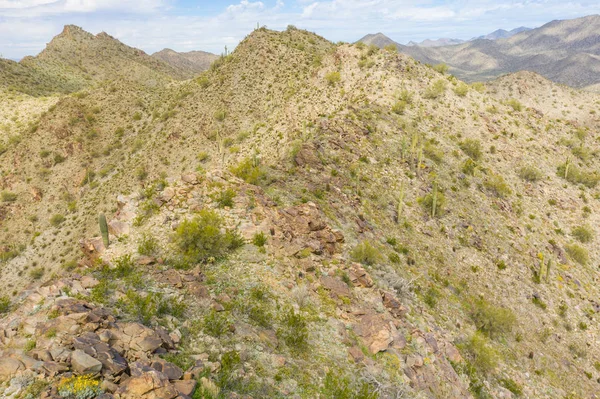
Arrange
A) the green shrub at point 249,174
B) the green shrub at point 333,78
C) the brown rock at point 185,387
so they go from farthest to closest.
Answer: the green shrub at point 333,78 < the green shrub at point 249,174 < the brown rock at point 185,387

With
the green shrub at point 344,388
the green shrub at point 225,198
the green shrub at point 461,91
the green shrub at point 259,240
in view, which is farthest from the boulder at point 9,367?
the green shrub at point 461,91

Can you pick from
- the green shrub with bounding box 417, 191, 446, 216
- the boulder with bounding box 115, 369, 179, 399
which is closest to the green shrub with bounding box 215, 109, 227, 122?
the green shrub with bounding box 417, 191, 446, 216

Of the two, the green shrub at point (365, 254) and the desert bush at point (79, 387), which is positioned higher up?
the desert bush at point (79, 387)

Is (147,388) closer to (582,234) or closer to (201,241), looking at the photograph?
(201,241)

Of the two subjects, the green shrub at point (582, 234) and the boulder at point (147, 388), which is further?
the green shrub at point (582, 234)

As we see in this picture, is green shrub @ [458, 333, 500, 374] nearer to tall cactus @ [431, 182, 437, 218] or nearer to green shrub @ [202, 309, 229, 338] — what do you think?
tall cactus @ [431, 182, 437, 218]

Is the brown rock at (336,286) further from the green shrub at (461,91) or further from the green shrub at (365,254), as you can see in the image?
the green shrub at (461,91)

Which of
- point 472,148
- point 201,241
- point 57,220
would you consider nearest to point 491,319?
point 201,241

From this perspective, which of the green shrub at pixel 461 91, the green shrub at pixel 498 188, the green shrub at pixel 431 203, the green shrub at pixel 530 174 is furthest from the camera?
the green shrub at pixel 461 91
